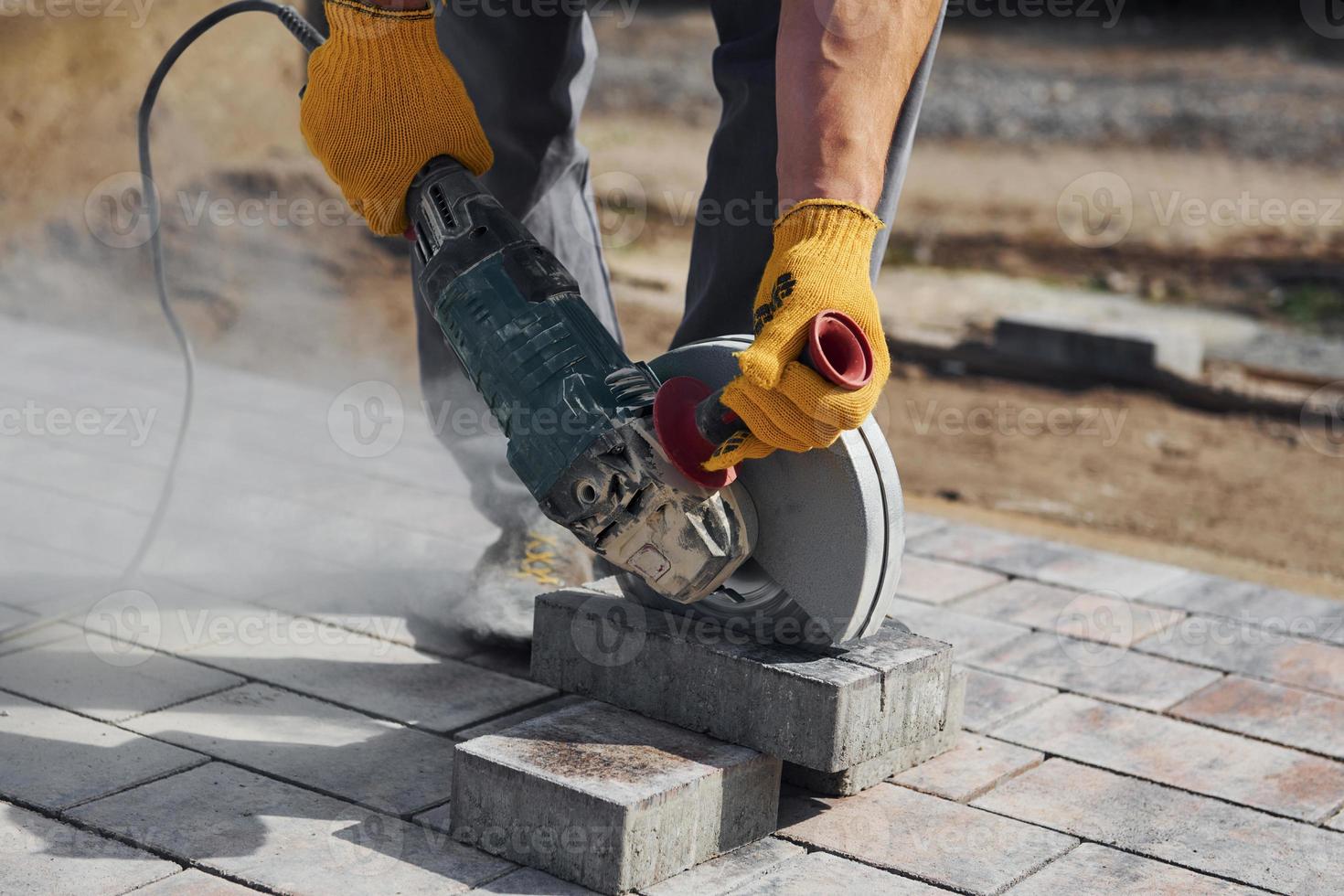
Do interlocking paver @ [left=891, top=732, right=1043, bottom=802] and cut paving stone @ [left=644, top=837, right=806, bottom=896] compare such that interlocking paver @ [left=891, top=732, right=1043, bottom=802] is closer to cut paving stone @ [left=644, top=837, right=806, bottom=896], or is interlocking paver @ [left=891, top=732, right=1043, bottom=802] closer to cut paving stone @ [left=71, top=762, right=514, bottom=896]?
cut paving stone @ [left=644, top=837, right=806, bottom=896]

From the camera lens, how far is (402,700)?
2.60 m

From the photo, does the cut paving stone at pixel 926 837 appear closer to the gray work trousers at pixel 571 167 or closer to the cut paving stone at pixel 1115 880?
the cut paving stone at pixel 1115 880

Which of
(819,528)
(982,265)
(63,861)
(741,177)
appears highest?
(982,265)

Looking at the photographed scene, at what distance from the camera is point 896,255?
764cm

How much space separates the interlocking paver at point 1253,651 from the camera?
9.70 feet

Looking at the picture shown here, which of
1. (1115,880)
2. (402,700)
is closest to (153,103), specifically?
(402,700)

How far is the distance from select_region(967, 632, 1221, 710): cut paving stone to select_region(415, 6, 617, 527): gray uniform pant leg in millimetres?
1040

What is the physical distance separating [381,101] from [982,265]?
5581 mm

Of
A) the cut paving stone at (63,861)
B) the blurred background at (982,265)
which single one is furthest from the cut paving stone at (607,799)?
the blurred background at (982,265)

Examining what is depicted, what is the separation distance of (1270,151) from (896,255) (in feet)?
11.8

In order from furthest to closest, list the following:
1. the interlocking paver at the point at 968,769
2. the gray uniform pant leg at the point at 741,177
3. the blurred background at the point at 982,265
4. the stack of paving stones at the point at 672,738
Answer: the blurred background at the point at 982,265 → the gray uniform pant leg at the point at 741,177 → the interlocking paver at the point at 968,769 → the stack of paving stones at the point at 672,738

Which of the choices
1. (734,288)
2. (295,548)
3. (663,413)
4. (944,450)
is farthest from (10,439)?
(944,450)

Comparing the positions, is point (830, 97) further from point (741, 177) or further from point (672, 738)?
point (672, 738)

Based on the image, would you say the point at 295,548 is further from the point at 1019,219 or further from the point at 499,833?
the point at 1019,219
